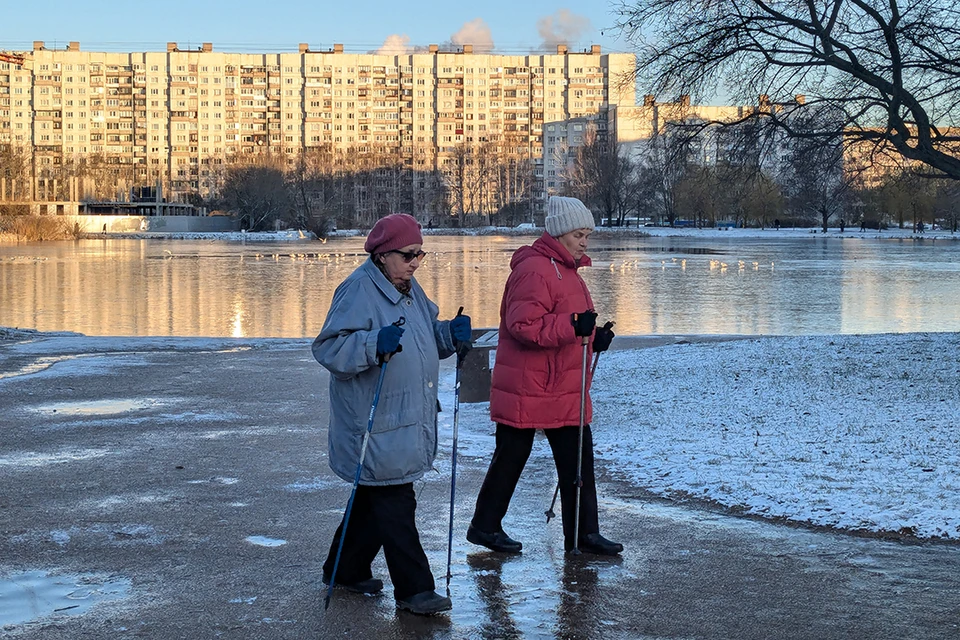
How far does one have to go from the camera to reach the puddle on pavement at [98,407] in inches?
421

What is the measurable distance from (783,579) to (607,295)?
23.2m

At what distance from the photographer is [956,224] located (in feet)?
351

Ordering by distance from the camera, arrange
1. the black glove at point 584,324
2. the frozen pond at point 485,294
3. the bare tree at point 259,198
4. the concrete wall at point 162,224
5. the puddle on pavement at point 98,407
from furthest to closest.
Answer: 1. the concrete wall at point 162,224
2. the bare tree at point 259,198
3. the frozen pond at point 485,294
4. the puddle on pavement at point 98,407
5. the black glove at point 584,324

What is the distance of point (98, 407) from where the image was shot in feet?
36.1

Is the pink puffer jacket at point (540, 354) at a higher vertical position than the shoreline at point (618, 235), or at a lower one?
lower

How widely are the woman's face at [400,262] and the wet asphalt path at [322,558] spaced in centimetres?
149

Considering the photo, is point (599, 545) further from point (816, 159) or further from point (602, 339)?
point (816, 159)

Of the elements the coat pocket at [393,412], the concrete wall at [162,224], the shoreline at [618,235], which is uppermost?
the concrete wall at [162,224]

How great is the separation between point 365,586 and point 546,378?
54.8 inches

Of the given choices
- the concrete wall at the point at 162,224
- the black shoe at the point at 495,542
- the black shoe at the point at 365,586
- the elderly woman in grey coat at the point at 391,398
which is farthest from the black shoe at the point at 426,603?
the concrete wall at the point at 162,224

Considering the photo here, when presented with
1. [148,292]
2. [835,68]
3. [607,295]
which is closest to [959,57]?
[835,68]

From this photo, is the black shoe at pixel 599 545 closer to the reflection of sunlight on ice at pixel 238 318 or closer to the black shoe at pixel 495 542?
the black shoe at pixel 495 542

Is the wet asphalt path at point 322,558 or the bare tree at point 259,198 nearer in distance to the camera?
the wet asphalt path at point 322,558

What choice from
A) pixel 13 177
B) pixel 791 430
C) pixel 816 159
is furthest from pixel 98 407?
pixel 13 177
